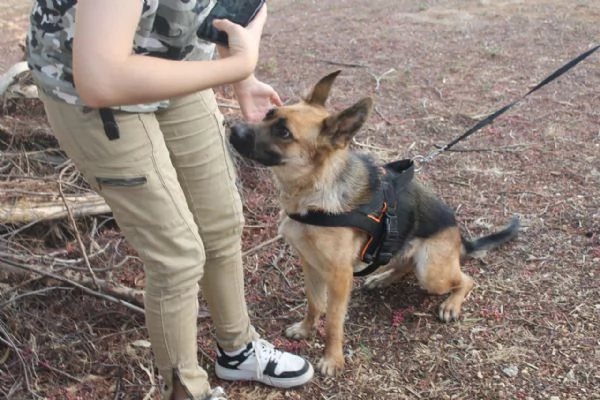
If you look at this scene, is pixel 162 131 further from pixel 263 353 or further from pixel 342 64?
pixel 342 64

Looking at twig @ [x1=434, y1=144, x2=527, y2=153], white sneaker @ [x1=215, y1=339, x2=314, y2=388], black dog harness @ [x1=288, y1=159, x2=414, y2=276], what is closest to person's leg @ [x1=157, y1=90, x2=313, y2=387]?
white sneaker @ [x1=215, y1=339, x2=314, y2=388]

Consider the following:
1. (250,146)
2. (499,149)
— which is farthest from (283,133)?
(499,149)

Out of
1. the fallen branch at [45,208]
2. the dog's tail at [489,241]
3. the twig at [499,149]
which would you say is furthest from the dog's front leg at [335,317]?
the twig at [499,149]

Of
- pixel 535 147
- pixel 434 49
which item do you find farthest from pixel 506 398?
pixel 434 49

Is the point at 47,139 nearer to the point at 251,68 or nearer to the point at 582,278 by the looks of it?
the point at 251,68

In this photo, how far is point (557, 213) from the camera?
4699mm

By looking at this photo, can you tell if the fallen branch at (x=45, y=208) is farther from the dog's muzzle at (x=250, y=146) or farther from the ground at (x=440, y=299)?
the dog's muzzle at (x=250, y=146)

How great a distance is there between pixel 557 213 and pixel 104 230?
11.4ft

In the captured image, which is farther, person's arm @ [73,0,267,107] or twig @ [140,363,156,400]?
twig @ [140,363,156,400]

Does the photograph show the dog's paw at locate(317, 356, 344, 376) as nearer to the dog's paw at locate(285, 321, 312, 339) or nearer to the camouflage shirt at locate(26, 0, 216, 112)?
the dog's paw at locate(285, 321, 312, 339)

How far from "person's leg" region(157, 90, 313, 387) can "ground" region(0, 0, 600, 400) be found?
0.14 metres

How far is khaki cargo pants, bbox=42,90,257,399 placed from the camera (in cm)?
217

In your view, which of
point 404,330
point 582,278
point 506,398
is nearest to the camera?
point 506,398

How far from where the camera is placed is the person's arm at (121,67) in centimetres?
168
